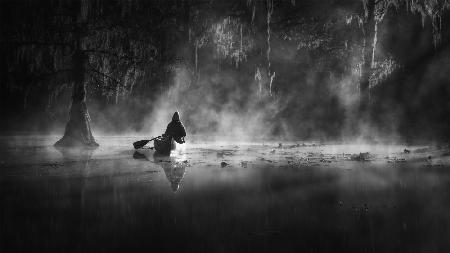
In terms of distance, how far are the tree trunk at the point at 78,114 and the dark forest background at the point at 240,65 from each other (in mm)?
155

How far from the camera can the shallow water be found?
5.47m

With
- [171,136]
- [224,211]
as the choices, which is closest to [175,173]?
[224,211]

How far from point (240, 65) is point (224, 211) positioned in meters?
42.6

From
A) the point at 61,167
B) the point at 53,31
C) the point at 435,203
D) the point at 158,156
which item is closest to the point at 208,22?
the point at 53,31

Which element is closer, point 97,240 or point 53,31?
point 97,240

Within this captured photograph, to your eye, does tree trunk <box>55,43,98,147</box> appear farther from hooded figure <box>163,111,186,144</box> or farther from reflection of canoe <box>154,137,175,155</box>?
A: hooded figure <box>163,111,186,144</box>

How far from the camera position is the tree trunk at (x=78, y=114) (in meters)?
23.9

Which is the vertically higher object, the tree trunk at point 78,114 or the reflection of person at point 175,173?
the tree trunk at point 78,114

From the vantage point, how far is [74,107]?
79.0ft

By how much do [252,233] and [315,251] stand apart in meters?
1.06

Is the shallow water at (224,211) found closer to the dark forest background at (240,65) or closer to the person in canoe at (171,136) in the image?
the person in canoe at (171,136)

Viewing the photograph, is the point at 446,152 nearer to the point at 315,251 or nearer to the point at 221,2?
the point at 315,251

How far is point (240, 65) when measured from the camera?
48.9m

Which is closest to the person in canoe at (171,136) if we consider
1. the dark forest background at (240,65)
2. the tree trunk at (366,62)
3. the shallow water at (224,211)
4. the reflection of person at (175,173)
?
the reflection of person at (175,173)
